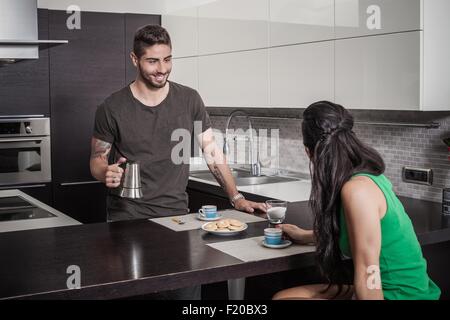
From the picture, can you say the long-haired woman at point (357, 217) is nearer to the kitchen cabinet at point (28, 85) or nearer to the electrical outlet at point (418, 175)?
the electrical outlet at point (418, 175)

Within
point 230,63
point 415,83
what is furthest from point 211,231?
point 230,63

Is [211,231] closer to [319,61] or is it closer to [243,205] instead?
[243,205]

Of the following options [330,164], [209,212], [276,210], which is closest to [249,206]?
[209,212]

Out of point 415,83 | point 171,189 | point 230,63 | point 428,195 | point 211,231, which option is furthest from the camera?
point 230,63

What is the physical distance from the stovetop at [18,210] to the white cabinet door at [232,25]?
1.69 meters

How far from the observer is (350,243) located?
194 cm

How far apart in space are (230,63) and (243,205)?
1.56 metres

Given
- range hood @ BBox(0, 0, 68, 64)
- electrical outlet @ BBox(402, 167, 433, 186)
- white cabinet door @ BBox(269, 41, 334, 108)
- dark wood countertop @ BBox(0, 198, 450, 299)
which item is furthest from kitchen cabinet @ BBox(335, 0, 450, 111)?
range hood @ BBox(0, 0, 68, 64)

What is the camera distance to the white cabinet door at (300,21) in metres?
3.29

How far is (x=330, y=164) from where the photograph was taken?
2.01 metres

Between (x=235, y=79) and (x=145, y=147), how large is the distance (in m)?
1.34

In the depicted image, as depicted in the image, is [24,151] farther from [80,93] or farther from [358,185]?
[358,185]
